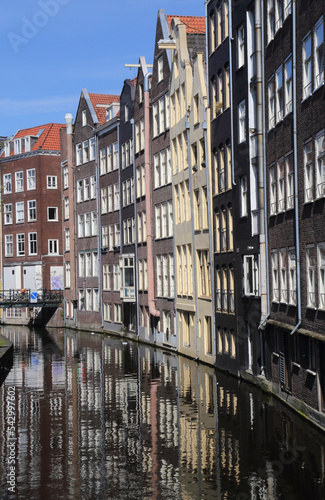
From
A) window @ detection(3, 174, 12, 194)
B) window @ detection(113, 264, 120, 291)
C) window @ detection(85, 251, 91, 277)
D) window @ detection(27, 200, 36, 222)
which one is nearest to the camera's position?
window @ detection(113, 264, 120, 291)

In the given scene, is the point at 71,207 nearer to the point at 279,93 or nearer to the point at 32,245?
the point at 32,245

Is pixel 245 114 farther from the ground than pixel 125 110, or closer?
closer

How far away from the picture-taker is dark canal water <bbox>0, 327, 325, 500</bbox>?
55.9ft

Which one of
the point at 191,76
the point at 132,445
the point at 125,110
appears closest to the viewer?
the point at 132,445

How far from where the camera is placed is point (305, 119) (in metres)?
23.8

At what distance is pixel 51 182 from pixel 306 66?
5863cm

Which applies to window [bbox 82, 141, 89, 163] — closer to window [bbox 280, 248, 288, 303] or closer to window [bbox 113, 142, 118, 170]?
window [bbox 113, 142, 118, 170]

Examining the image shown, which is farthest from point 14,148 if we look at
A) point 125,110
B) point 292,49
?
point 292,49

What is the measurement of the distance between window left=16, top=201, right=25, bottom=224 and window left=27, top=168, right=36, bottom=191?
6.60ft

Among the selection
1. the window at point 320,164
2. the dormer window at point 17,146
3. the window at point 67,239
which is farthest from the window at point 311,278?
the dormer window at point 17,146

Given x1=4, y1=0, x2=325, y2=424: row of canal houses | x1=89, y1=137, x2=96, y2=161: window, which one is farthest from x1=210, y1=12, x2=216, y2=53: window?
x1=89, y1=137, x2=96, y2=161: window

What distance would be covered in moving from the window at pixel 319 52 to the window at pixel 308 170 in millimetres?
1851

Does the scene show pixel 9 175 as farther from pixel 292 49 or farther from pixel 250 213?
pixel 292 49

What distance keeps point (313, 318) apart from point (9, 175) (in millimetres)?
64719
